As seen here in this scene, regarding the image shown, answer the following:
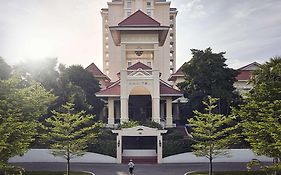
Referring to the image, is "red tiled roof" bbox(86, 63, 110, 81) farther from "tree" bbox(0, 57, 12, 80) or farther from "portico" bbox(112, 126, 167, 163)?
"portico" bbox(112, 126, 167, 163)

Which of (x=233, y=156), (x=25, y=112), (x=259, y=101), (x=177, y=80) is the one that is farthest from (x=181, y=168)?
(x=177, y=80)

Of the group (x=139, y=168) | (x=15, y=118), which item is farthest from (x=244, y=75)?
(x=15, y=118)

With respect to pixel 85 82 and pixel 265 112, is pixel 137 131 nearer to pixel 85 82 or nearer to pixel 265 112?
pixel 265 112

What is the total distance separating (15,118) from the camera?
20719 millimetres

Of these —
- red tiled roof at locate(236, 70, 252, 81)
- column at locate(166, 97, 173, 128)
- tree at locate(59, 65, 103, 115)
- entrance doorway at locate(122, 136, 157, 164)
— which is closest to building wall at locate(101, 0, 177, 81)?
red tiled roof at locate(236, 70, 252, 81)

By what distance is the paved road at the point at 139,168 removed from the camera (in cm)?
2600

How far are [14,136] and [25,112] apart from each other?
274 cm

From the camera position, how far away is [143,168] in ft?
91.8

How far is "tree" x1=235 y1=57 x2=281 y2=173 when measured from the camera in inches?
825

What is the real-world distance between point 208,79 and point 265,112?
44.3ft

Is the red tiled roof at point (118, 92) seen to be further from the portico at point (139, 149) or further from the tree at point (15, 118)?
the tree at point (15, 118)

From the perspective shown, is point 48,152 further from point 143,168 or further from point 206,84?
point 206,84

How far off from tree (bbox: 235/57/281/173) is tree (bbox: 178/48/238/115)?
7335mm

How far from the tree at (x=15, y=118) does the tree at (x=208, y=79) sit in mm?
17193
